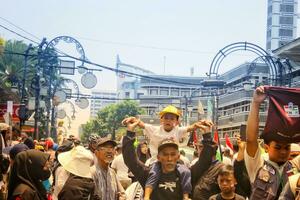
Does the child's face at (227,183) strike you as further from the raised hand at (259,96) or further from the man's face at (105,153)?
the raised hand at (259,96)

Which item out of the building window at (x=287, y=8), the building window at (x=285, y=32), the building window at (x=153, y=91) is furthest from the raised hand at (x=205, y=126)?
the building window at (x=153, y=91)

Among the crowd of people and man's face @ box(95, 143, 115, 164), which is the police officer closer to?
the crowd of people

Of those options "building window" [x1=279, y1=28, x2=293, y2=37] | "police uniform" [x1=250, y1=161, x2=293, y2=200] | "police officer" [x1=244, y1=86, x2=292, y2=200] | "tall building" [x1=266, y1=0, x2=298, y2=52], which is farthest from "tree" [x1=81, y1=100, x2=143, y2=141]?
"police uniform" [x1=250, y1=161, x2=293, y2=200]

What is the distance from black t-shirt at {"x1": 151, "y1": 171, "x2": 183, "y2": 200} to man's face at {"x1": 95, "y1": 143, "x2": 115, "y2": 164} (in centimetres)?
66

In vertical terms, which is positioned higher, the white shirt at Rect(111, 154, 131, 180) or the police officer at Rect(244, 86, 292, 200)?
the police officer at Rect(244, 86, 292, 200)


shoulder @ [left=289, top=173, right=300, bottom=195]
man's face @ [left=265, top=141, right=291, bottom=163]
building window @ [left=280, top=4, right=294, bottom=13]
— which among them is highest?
building window @ [left=280, top=4, right=294, bottom=13]

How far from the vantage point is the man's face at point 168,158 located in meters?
6.25

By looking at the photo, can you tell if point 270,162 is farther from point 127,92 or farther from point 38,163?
point 127,92

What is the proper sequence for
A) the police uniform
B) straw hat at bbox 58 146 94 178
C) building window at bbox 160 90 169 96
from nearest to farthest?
the police uniform, straw hat at bbox 58 146 94 178, building window at bbox 160 90 169 96

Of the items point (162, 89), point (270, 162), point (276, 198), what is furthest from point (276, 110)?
point (162, 89)

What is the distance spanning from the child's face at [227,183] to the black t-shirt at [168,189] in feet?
1.49

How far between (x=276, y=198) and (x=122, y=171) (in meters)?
7.26

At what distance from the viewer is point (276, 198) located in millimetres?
4746

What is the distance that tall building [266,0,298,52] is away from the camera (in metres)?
117
